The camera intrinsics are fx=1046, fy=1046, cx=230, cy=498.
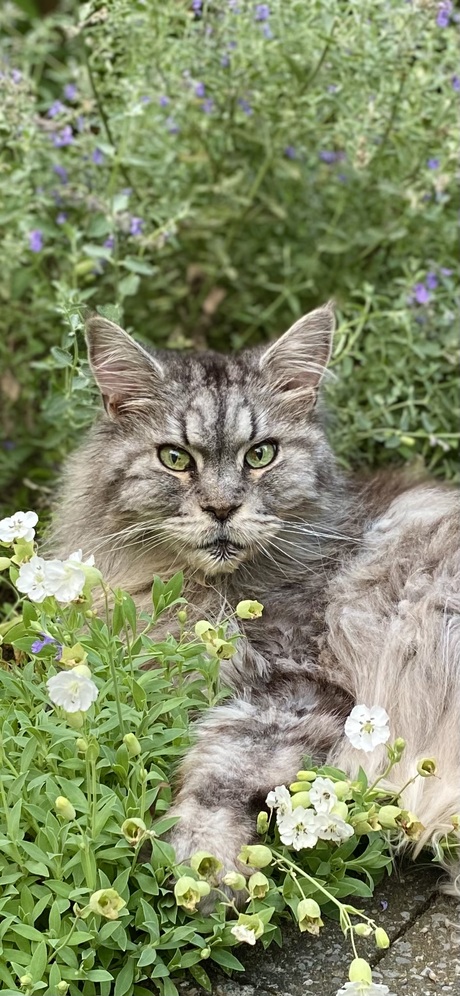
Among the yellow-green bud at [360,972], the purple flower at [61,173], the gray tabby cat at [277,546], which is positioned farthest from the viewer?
the purple flower at [61,173]

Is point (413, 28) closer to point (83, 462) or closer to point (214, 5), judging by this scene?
point (214, 5)

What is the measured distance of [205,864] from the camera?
1.79 metres

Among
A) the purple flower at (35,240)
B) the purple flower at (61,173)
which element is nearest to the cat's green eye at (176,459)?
the purple flower at (35,240)

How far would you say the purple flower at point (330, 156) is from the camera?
13.0ft

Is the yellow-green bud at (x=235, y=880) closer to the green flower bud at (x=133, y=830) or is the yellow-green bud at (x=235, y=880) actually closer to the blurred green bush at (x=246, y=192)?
the green flower bud at (x=133, y=830)

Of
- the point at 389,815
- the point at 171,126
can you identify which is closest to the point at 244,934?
the point at 389,815

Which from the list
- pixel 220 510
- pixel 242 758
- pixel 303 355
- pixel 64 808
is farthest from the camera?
pixel 303 355

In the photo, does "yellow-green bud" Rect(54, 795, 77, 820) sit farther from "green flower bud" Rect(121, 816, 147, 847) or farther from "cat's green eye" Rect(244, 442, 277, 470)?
"cat's green eye" Rect(244, 442, 277, 470)

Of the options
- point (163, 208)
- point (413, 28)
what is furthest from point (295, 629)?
point (413, 28)

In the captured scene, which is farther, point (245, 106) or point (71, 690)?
point (245, 106)

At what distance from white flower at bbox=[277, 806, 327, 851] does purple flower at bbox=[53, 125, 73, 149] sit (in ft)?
8.43

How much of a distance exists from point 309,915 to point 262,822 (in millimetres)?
221

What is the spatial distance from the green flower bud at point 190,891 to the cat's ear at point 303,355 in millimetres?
1267

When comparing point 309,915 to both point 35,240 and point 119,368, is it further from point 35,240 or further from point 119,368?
point 35,240
